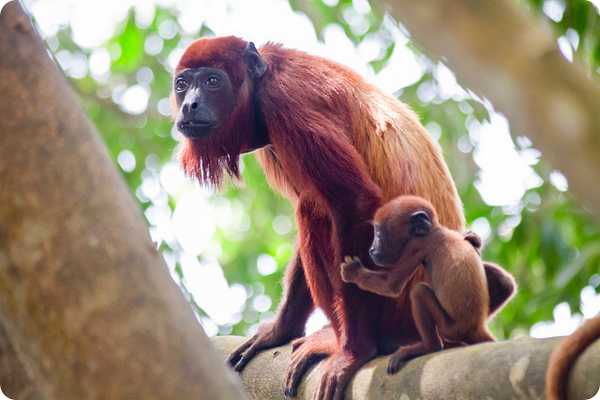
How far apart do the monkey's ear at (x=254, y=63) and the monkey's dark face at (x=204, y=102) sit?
0.12m

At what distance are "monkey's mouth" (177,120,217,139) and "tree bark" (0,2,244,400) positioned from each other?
239 centimetres

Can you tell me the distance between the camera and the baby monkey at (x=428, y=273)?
10.7ft

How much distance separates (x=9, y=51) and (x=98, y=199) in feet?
1.40

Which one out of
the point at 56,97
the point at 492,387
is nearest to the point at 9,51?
the point at 56,97

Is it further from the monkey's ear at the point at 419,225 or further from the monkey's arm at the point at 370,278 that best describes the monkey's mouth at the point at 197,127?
the monkey's ear at the point at 419,225

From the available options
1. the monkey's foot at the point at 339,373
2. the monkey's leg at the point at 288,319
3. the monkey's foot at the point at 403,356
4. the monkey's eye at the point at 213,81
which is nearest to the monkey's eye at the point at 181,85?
the monkey's eye at the point at 213,81

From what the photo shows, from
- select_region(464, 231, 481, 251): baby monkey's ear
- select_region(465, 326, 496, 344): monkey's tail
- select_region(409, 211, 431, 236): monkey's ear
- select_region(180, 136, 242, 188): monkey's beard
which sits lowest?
select_region(465, 326, 496, 344): monkey's tail

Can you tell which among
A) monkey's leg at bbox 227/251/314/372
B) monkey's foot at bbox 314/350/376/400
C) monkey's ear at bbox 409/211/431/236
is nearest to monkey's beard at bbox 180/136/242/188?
monkey's leg at bbox 227/251/314/372

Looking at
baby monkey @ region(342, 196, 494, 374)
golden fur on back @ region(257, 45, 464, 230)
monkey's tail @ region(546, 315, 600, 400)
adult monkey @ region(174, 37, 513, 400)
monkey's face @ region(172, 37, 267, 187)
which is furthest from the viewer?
monkey's face @ region(172, 37, 267, 187)

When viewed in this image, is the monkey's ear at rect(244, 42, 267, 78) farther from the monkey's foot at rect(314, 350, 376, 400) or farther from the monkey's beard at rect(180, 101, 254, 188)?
the monkey's foot at rect(314, 350, 376, 400)

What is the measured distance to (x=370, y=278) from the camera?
11.5 feet

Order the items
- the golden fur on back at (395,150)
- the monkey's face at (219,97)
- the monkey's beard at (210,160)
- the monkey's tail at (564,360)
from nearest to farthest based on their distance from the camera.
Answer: the monkey's tail at (564,360) → the golden fur on back at (395,150) → the monkey's face at (219,97) → the monkey's beard at (210,160)

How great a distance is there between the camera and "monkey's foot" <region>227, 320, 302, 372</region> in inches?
166

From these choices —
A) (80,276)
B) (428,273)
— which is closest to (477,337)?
(428,273)
